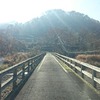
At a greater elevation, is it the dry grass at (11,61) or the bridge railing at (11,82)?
the bridge railing at (11,82)

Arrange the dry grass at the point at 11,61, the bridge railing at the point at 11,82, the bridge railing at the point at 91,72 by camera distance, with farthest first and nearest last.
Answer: the dry grass at the point at 11,61 < the bridge railing at the point at 91,72 < the bridge railing at the point at 11,82

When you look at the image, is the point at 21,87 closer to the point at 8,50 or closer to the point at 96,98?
the point at 96,98

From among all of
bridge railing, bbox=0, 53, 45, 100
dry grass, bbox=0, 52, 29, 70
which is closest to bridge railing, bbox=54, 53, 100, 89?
bridge railing, bbox=0, 53, 45, 100

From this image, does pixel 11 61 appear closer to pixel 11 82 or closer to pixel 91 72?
pixel 91 72

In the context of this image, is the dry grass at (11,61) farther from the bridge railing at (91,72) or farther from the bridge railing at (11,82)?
the bridge railing at (11,82)

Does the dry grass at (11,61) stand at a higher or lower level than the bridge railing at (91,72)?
lower

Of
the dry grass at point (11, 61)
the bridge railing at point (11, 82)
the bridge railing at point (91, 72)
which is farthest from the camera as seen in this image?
the dry grass at point (11, 61)

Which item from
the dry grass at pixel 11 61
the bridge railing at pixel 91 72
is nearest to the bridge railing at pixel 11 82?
the bridge railing at pixel 91 72

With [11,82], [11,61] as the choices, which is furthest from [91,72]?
[11,61]

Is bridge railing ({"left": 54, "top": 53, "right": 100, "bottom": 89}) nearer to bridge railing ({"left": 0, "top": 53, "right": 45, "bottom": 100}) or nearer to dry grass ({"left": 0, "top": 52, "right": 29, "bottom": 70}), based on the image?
bridge railing ({"left": 0, "top": 53, "right": 45, "bottom": 100})

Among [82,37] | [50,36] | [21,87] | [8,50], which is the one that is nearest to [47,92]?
[21,87]

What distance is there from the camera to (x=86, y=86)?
43.8 ft

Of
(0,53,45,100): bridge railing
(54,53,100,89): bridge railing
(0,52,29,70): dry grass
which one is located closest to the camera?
(0,53,45,100): bridge railing

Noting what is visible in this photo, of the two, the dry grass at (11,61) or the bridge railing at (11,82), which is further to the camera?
the dry grass at (11,61)
